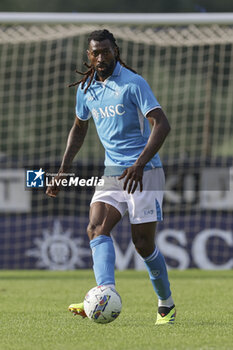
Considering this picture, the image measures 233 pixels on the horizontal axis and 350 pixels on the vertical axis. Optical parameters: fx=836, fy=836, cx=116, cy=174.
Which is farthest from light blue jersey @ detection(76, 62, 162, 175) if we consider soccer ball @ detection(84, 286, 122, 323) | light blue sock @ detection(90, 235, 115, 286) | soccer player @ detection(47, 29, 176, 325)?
soccer ball @ detection(84, 286, 122, 323)

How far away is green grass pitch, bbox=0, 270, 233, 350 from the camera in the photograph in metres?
5.03

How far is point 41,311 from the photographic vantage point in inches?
284

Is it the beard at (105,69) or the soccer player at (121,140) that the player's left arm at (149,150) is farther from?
the beard at (105,69)

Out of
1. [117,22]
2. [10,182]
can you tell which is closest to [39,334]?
[117,22]

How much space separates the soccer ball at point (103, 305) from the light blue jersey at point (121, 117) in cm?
95

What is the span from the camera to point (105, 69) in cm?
590

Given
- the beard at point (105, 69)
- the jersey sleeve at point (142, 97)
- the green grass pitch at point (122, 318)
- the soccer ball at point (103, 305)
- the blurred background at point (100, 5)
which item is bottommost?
the green grass pitch at point (122, 318)

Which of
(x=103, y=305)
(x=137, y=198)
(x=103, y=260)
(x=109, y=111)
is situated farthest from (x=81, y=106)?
(x=103, y=305)

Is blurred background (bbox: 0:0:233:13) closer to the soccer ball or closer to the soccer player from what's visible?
the soccer player

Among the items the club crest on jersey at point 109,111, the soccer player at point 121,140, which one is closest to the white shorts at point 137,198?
the soccer player at point 121,140

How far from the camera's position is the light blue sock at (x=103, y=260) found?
218 inches

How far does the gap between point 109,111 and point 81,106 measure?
1.30ft

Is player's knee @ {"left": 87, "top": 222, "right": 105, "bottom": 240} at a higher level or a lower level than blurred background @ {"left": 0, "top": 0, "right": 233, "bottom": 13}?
lower

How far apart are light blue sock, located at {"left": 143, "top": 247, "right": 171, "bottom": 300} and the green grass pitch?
0.26 meters
